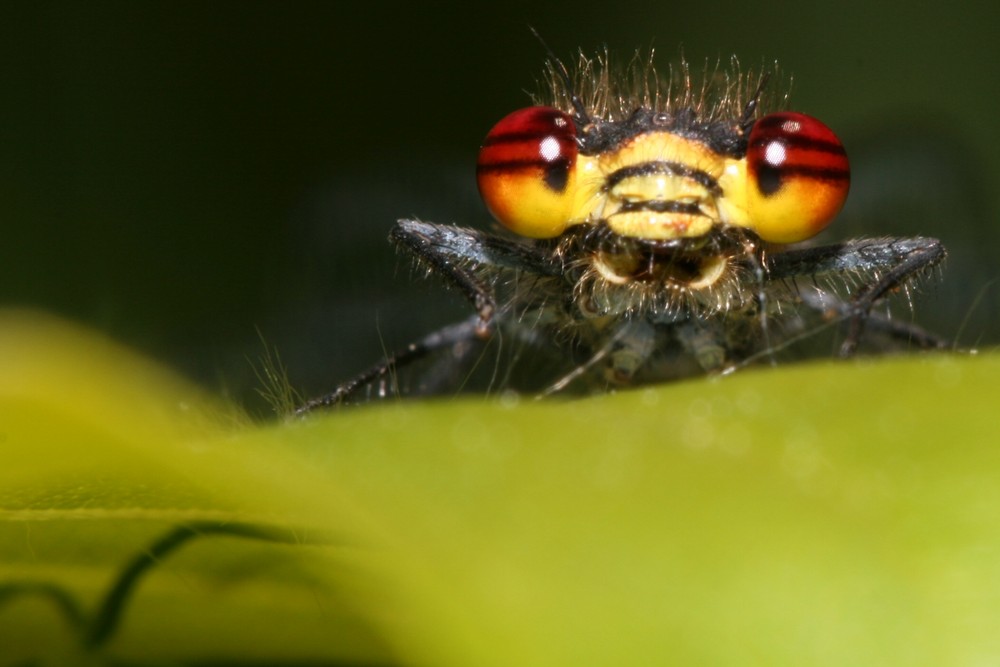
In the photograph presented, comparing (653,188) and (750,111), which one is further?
(750,111)

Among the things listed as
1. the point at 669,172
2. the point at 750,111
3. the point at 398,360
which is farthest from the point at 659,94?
the point at 398,360

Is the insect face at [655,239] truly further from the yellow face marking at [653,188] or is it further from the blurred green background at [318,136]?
the blurred green background at [318,136]

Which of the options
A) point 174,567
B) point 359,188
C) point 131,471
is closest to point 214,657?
point 174,567

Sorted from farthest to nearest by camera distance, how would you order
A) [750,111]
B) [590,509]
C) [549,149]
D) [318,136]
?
[318,136]
[750,111]
[549,149]
[590,509]

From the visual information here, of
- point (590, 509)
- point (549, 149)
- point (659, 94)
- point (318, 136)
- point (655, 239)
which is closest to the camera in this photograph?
point (590, 509)

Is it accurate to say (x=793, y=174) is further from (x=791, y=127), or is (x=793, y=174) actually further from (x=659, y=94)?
(x=659, y=94)

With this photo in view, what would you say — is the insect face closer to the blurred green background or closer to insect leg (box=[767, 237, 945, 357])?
insect leg (box=[767, 237, 945, 357])

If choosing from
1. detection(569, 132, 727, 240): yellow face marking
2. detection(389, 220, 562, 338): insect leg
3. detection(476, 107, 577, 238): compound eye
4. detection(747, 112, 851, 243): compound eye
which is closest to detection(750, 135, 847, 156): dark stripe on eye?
detection(747, 112, 851, 243): compound eye
